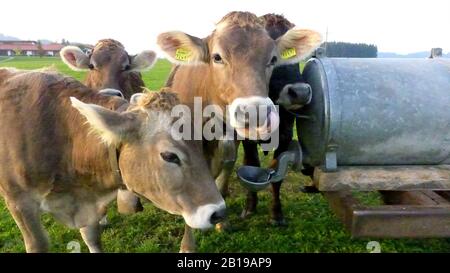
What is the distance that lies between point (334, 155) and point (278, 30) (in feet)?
6.16

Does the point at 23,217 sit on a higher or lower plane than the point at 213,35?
lower

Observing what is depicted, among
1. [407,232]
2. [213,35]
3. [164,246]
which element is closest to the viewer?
[407,232]

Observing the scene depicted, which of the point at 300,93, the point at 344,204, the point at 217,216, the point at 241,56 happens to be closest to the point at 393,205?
the point at 344,204

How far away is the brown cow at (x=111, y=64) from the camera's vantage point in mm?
5363

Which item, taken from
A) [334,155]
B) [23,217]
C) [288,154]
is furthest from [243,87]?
[23,217]

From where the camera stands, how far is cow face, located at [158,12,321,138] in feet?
9.96

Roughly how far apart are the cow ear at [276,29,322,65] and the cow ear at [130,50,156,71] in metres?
2.56

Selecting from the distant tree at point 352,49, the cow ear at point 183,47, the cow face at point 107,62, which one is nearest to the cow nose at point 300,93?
the cow ear at point 183,47

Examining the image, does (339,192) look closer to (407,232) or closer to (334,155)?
(334,155)

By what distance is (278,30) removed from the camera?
14.6 feet

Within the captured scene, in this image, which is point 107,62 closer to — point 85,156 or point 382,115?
point 85,156

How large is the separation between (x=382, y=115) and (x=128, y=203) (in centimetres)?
326
